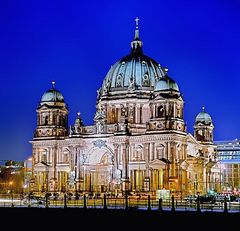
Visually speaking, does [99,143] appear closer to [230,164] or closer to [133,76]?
[133,76]

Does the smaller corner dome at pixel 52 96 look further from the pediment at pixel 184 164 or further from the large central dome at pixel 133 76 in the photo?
the pediment at pixel 184 164

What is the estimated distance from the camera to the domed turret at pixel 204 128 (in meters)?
133

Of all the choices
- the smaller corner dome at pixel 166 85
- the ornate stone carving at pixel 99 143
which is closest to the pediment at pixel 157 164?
the ornate stone carving at pixel 99 143

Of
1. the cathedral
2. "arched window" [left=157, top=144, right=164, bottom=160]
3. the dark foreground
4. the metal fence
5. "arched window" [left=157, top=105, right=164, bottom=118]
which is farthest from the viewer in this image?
"arched window" [left=157, top=105, right=164, bottom=118]

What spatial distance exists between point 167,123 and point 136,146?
6764 mm

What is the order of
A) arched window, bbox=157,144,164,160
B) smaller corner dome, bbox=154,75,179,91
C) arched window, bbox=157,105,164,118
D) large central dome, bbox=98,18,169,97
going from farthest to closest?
large central dome, bbox=98,18,169,97 < smaller corner dome, bbox=154,75,179,91 < arched window, bbox=157,105,164,118 < arched window, bbox=157,144,164,160

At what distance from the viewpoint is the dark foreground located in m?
58.6

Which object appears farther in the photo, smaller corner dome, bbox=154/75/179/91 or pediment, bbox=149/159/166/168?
smaller corner dome, bbox=154/75/179/91

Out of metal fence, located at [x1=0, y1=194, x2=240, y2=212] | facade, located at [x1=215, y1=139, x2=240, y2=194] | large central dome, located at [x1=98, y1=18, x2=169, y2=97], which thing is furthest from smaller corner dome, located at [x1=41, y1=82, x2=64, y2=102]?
metal fence, located at [x1=0, y1=194, x2=240, y2=212]

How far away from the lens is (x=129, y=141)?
4496 inches

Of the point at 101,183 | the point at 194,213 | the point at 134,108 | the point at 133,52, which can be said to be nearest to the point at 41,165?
the point at 101,183

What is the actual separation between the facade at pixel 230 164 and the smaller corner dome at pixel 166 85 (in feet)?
99.7

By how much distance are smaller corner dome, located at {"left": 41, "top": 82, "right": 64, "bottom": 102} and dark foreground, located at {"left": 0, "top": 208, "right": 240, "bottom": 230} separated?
178 ft

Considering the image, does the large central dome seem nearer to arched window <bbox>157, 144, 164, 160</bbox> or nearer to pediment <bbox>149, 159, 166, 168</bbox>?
arched window <bbox>157, 144, 164, 160</bbox>
